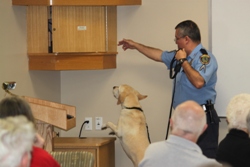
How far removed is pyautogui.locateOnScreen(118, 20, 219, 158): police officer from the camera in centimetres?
441

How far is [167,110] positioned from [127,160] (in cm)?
63

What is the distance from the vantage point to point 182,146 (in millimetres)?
2934

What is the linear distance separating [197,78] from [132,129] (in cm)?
76

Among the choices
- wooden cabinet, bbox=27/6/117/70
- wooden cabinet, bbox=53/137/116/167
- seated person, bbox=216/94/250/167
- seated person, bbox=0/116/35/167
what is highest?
wooden cabinet, bbox=27/6/117/70

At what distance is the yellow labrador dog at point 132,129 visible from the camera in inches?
186

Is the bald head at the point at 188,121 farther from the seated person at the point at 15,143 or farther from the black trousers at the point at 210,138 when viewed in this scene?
the black trousers at the point at 210,138

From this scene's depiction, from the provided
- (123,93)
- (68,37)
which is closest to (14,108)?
(123,93)

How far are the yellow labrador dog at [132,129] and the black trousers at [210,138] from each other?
1.75 feet

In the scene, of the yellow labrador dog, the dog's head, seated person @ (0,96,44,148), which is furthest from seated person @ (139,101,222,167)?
the dog's head

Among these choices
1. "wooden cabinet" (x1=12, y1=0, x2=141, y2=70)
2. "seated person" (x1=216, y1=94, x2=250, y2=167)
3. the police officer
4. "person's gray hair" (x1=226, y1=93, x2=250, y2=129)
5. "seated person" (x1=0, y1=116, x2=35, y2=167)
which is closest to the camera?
"seated person" (x1=0, y1=116, x2=35, y2=167)

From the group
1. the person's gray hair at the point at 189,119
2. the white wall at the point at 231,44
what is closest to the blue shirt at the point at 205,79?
the white wall at the point at 231,44

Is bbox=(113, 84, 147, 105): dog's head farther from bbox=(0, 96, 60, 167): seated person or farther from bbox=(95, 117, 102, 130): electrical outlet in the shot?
bbox=(0, 96, 60, 167): seated person

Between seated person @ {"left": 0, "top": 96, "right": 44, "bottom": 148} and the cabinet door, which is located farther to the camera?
the cabinet door

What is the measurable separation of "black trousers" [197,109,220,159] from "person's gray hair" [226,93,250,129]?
40.4 inches
